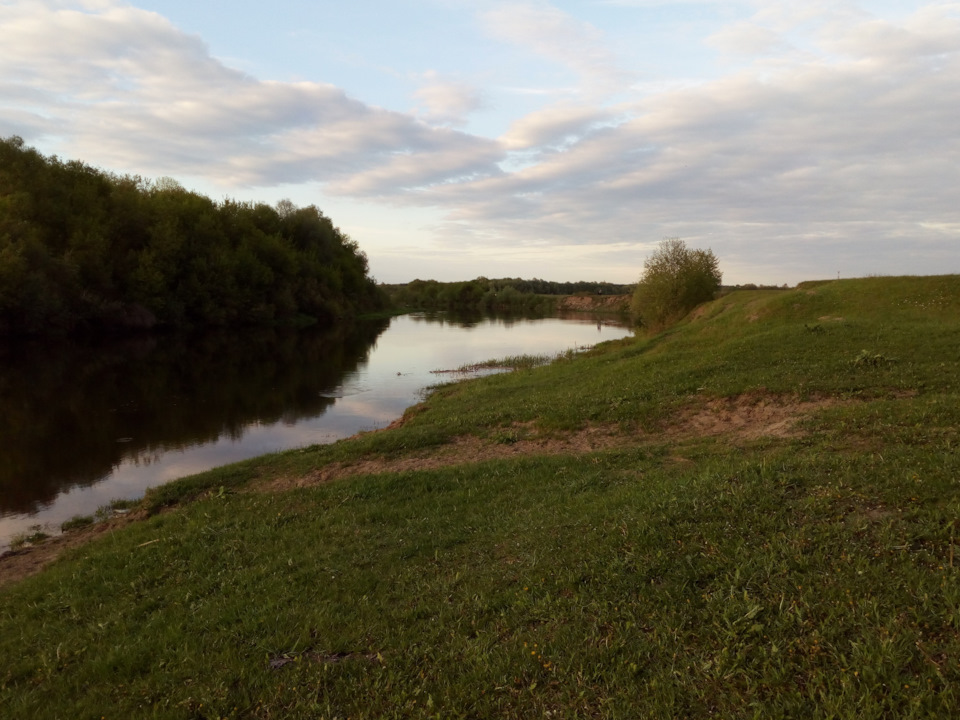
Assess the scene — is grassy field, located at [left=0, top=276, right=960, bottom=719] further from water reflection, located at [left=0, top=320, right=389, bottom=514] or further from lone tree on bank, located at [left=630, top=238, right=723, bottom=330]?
lone tree on bank, located at [left=630, top=238, right=723, bottom=330]

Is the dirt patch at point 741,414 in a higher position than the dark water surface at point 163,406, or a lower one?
higher

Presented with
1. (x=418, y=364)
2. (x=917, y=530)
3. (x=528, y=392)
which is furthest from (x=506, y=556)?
(x=418, y=364)

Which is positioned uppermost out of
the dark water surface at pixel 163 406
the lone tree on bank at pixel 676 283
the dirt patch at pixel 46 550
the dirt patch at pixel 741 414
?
the lone tree on bank at pixel 676 283

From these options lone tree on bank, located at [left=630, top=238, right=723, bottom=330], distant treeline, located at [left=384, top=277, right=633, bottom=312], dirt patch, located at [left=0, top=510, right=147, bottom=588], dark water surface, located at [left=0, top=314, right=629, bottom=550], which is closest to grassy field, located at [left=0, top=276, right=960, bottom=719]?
dirt patch, located at [left=0, top=510, right=147, bottom=588]

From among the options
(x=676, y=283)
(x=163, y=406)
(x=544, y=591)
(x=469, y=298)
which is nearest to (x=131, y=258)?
(x=163, y=406)

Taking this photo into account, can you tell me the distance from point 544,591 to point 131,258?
64.1 metres

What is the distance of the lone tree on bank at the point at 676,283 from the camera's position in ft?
139

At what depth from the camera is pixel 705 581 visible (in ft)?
17.4

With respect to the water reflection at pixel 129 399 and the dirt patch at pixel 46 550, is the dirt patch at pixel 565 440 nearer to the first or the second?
the dirt patch at pixel 46 550

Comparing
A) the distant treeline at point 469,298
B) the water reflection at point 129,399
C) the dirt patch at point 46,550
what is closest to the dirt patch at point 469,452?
the dirt patch at point 46,550

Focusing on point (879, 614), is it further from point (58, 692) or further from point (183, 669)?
point (58, 692)

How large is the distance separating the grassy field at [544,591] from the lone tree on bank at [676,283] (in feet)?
106

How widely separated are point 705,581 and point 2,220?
55960mm

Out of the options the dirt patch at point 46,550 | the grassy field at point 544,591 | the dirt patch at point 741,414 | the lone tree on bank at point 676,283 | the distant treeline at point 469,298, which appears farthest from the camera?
the distant treeline at point 469,298
